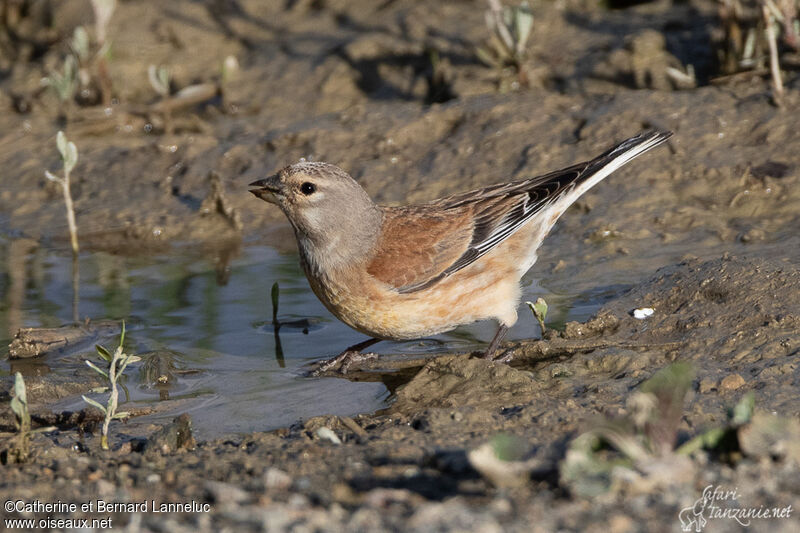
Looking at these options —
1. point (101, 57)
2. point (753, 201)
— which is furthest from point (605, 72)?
point (101, 57)

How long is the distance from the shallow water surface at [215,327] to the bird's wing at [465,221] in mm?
678

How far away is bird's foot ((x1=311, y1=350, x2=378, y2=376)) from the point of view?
251 inches

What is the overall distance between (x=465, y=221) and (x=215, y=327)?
1992mm

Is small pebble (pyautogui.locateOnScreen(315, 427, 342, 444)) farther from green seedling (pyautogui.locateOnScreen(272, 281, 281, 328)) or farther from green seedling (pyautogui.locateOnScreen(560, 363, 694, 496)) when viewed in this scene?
green seedling (pyautogui.locateOnScreen(272, 281, 281, 328))

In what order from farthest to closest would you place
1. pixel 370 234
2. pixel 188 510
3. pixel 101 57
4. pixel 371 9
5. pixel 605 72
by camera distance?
pixel 371 9 → pixel 101 57 → pixel 605 72 → pixel 370 234 → pixel 188 510

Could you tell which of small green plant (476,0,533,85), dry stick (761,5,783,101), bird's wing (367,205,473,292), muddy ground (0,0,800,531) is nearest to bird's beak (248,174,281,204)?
bird's wing (367,205,473,292)

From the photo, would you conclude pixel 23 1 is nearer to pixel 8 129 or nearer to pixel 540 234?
pixel 8 129

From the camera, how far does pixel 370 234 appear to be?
639cm

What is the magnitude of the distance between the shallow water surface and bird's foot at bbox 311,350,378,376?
0.11 m

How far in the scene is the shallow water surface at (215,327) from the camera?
5.88 meters

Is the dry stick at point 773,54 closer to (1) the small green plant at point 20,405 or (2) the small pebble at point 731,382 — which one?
(2) the small pebble at point 731,382

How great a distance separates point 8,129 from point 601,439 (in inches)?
337

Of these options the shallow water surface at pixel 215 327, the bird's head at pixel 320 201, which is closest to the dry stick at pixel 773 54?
the shallow water surface at pixel 215 327

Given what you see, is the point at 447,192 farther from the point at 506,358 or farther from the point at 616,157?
the point at 506,358
